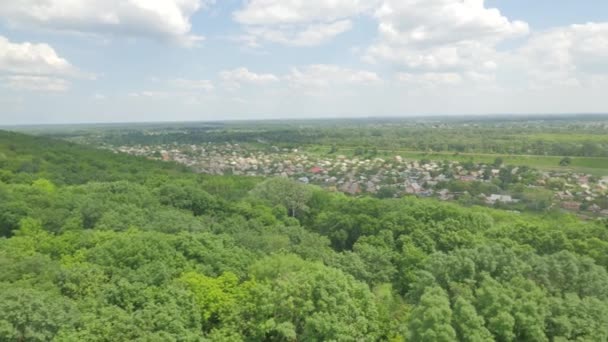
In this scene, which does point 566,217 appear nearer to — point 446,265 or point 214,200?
point 446,265

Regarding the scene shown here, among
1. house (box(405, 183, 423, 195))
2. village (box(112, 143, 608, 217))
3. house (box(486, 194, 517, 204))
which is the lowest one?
house (box(486, 194, 517, 204))

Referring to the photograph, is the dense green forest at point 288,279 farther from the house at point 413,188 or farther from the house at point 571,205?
the house at point 413,188

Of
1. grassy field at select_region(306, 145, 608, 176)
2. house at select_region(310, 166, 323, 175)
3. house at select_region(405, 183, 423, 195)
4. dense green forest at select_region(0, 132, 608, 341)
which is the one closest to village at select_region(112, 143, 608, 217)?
house at select_region(405, 183, 423, 195)

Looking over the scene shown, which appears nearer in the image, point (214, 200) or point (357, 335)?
point (357, 335)

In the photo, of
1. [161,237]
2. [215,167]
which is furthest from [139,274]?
[215,167]

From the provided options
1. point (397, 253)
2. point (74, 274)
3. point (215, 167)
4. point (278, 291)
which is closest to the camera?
point (278, 291)

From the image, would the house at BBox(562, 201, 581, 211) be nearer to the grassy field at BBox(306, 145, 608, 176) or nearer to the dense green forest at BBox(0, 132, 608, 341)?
the grassy field at BBox(306, 145, 608, 176)

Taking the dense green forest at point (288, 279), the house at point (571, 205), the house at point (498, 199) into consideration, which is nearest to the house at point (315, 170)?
the house at point (498, 199)
